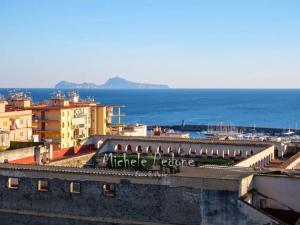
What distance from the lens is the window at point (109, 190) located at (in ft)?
87.9

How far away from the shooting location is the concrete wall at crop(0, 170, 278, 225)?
80.8 feet

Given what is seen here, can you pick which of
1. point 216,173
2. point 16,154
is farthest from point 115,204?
point 16,154

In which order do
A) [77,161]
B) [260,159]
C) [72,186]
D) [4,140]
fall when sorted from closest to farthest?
[72,186] → [260,159] → [77,161] → [4,140]

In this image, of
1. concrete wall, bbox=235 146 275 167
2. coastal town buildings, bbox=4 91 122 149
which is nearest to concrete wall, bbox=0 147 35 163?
concrete wall, bbox=235 146 275 167

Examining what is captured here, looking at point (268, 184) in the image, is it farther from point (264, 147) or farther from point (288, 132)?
point (288, 132)

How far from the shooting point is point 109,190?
2731cm

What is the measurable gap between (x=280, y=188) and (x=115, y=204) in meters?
7.91

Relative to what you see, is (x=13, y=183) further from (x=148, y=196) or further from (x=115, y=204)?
(x=148, y=196)

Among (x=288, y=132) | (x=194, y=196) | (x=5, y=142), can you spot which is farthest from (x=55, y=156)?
(x=288, y=132)

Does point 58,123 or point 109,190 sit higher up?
point 58,123

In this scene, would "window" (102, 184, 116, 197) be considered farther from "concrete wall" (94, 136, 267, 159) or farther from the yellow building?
the yellow building

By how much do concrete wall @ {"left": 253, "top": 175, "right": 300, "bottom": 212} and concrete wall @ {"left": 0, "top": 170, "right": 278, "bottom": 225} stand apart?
2.04 m

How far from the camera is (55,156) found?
130 feet

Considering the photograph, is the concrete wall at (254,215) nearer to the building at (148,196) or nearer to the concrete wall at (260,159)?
the building at (148,196)
